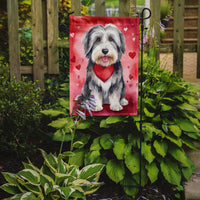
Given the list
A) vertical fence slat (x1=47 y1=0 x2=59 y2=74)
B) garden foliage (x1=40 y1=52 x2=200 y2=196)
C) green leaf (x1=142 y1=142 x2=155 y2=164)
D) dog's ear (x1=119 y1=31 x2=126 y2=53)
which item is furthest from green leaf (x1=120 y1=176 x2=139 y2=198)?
vertical fence slat (x1=47 y1=0 x2=59 y2=74)

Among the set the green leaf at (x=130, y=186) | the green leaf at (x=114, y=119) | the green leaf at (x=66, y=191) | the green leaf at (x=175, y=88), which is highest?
the green leaf at (x=175, y=88)

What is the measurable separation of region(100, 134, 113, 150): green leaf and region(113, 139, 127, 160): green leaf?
74 mm

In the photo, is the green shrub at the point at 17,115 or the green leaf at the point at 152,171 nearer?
the green leaf at the point at 152,171

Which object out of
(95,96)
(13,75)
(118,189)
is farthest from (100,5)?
(118,189)

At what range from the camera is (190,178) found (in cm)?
293

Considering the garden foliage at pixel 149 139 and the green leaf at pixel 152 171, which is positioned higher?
the garden foliage at pixel 149 139

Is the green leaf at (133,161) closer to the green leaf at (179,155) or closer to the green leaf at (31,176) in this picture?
the green leaf at (179,155)

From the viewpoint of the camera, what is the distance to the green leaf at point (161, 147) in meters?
2.65

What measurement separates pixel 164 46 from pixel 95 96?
2097 mm

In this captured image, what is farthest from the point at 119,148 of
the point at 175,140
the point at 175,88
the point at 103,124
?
the point at 175,88

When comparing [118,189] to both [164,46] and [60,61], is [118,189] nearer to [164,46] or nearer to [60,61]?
[60,61]

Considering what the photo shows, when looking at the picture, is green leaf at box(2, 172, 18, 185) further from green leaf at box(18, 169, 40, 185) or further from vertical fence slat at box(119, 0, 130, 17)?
vertical fence slat at box(119, 0, 130, 17)

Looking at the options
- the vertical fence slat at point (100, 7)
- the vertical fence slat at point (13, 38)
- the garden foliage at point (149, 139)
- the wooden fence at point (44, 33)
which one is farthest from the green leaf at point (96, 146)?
the vertical fence slat at point (100, 7)

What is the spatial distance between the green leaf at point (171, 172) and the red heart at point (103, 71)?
926 mm
